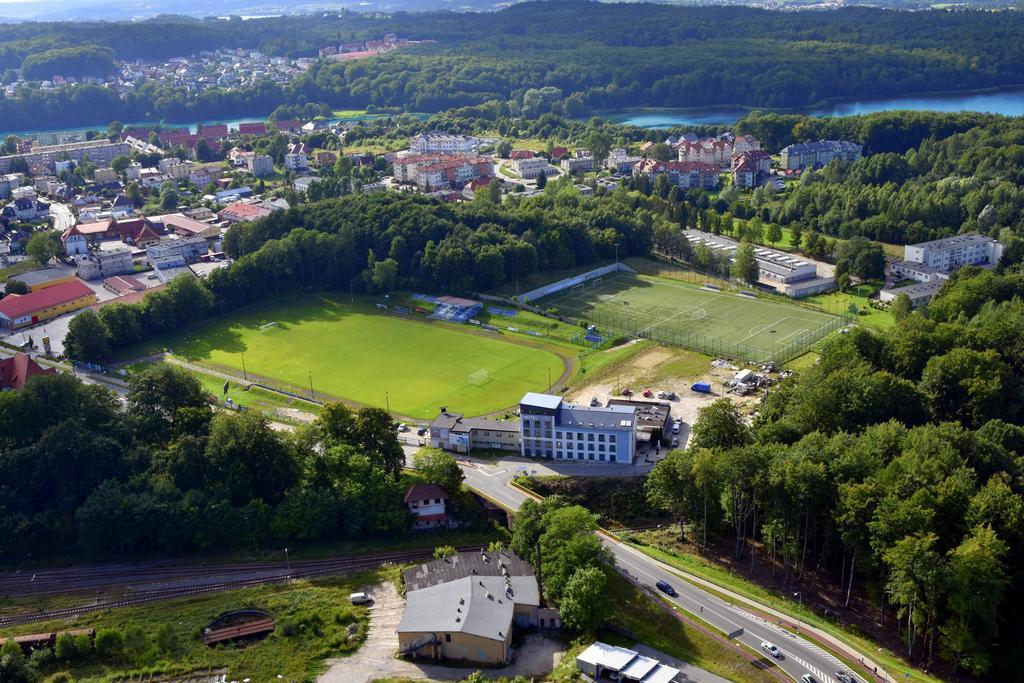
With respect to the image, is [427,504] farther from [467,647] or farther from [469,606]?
[467,647]

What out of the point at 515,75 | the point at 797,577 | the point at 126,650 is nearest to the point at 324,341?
the point at 126,650

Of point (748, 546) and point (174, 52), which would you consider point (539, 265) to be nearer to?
point (748, 546)

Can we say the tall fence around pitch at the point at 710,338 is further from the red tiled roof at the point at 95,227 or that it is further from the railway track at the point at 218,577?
the red tiled roof at the point at 95,227

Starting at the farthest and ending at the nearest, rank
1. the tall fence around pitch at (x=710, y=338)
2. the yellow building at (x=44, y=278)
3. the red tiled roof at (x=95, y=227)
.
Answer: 1. the red tiled roof at (x=95, y=227)
2. the yellow building at (x=44, y=278)
3. the tall fence around pitch at (x=710, y=338)

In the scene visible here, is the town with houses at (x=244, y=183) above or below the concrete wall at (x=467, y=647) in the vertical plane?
above

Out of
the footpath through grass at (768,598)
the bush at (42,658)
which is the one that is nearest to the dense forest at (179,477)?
the bush at (42,658)

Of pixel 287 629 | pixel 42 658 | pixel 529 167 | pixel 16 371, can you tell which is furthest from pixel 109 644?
pixel 529 167
